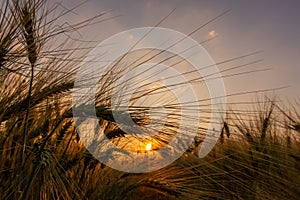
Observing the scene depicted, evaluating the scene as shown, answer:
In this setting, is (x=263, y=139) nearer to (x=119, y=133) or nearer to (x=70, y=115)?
(x=119, y=133)

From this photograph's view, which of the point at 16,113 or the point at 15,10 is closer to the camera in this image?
the point at 15,10

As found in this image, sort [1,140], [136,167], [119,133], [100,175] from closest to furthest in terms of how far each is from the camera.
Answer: [1,140], [119,133], [100,175], [136,167]

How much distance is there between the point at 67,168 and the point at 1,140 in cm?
42

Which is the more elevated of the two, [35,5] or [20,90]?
[35,5]

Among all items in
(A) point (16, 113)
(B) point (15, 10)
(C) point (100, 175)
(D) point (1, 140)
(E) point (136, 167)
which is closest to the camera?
(B) point (15, 10)

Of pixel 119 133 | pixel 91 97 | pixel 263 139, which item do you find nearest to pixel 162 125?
pixel 91 97

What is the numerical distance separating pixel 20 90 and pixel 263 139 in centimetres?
190

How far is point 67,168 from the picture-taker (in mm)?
2270

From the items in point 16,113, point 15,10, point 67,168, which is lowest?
point 67,168

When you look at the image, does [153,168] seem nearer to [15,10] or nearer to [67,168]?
[67,168]

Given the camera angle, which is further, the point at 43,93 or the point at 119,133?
the point at 119,133

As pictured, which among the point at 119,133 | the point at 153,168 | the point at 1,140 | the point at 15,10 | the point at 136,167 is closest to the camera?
the point at 15,10

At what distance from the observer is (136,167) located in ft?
9.93

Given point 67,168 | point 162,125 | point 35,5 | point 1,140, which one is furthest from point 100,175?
point 35,5
